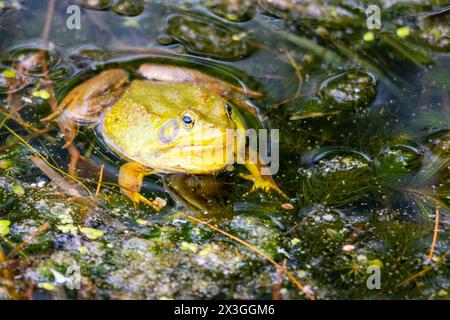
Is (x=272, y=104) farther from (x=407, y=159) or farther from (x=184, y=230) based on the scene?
(x=184, y=230)

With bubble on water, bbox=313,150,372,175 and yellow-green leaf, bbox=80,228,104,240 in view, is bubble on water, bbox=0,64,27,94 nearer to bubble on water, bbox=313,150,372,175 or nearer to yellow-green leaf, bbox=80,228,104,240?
yellow-green leaf, bbox=80,228,104,240

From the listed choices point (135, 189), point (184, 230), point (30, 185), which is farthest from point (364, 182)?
point (30, 185)

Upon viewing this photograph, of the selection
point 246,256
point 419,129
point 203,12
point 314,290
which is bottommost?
point 314,290

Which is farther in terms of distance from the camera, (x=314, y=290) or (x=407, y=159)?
(x=407, y=159)

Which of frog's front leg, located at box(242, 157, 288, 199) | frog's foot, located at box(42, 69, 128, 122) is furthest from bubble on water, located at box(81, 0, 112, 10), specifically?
frog's front leg, located at box(242, 157, 288, 199)

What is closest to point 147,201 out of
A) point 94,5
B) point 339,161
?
point 339,161

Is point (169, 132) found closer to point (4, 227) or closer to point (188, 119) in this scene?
point (188, 119)

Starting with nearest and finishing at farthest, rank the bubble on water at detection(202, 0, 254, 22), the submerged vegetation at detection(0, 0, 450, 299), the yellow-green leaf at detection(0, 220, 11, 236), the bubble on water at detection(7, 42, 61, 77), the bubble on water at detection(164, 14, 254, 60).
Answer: the submerged vegetation at detection(0, 0, 450, 299), the yellow-green leaf at detection(0, 220, 11, 236), the bubble on water at detection(7, 42, 61, 77), the bubble on water at detection(164, 14, 254, 60), the bubble on water at detection(202, 0, 254, 22)

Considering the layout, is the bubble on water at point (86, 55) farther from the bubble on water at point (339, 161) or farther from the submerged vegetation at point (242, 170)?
the bubble on water at point (339, 161)
